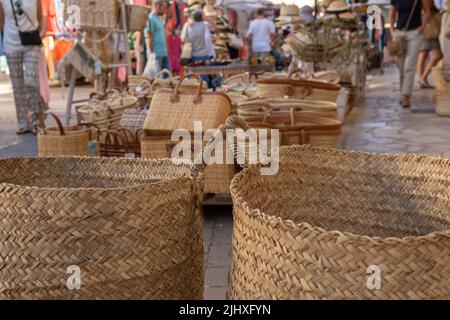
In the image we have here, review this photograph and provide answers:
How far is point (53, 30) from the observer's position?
1002cm

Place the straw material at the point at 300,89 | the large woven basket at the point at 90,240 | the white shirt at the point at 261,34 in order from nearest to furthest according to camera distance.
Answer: the large woven basket at the point at 90,240, the straw material at the point at 300,89, the white shirt at the point at 261,34

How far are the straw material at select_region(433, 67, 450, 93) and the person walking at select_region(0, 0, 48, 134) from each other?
459cm

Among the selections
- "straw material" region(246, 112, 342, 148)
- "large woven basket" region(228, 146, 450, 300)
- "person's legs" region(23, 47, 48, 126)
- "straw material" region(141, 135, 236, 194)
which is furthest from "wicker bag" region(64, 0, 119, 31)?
"large woven basket" region(228, 146, 450, 300)

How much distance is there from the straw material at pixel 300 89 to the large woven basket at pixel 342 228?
276 cm

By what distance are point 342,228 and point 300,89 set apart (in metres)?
2.84

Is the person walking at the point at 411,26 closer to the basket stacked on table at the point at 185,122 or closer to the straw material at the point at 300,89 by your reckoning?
the straw material at the point at 300,89

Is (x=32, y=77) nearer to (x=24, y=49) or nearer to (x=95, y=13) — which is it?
(x=24, y=49)

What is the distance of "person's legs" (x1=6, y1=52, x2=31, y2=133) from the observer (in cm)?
585

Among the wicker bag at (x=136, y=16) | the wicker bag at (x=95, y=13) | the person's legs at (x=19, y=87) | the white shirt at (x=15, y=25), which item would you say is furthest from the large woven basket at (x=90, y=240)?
the wicker bag at (x=136, y=16)

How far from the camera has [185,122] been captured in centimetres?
332

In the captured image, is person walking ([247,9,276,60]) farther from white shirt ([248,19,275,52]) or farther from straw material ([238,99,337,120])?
straw material ([238,99,337,120])

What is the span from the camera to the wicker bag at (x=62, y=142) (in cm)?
361
